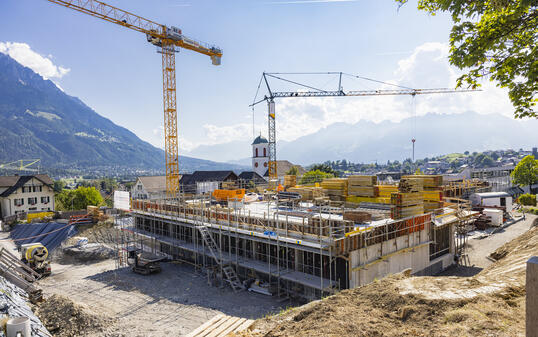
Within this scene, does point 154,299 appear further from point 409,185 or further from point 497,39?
point 497,39

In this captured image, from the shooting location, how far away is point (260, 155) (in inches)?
4141

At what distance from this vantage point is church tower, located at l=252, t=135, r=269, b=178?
103m

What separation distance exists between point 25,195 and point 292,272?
65.3 m

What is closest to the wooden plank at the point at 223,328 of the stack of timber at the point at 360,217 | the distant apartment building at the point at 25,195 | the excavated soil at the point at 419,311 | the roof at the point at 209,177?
the excavated soil at the point at 419,311

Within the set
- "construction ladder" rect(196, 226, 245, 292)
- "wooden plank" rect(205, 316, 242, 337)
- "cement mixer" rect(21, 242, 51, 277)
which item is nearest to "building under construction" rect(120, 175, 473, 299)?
"construction ladder" rect(196, 226, 245, 292)

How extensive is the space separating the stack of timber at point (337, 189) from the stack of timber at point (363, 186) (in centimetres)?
47

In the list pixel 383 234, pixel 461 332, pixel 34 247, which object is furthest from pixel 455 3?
pixel 34 247

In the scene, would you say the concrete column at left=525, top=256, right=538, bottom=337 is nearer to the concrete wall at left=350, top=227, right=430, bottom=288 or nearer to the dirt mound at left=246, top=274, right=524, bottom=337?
the dirt mound at left=246, top=274, right=524, bottom=337

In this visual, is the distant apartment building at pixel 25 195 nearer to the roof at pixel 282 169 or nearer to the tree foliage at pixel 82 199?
the tree foliage at pixel 82 199

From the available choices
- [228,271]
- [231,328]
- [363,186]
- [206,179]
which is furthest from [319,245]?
[206,179]

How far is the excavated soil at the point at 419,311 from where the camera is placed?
227 inches

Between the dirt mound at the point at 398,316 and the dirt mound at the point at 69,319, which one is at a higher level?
the dirt mound at the point at 398,316

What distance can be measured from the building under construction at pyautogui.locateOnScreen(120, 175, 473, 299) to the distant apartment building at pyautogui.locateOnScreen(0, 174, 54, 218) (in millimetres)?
50807

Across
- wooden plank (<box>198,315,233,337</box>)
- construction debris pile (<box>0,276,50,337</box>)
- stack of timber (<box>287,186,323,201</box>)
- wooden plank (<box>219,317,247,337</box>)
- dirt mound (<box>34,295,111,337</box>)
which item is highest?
stack of timber (<box>287,186,323,201</box>)
